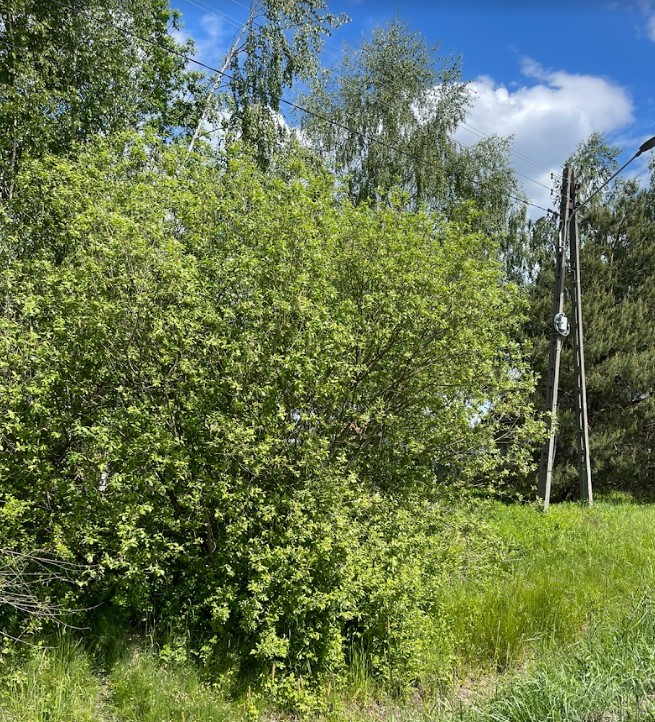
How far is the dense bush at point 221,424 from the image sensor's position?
424cm

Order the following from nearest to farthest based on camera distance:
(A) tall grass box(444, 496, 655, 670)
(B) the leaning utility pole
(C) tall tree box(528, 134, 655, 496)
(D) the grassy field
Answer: (D) the grassy field < (A) tall grass box(444, 496, 655, 670) < (B) the leaning utility pole < (C) tall tree box(528, 134, 655, 496)

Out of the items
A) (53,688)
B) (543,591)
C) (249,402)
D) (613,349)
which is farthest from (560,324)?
(53,688)

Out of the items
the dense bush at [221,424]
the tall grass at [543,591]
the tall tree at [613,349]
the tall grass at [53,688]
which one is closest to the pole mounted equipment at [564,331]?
the tall grass at [543,591]

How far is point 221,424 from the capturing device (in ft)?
13.9

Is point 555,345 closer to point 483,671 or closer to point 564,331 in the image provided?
point 564,331

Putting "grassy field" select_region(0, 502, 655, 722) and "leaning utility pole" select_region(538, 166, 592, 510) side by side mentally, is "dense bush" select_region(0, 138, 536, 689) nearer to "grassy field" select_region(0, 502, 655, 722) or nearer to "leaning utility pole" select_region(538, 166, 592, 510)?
"grassy field" select_region(0, 502, 655, 722)

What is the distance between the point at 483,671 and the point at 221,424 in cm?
308

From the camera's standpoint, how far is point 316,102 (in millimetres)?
17125

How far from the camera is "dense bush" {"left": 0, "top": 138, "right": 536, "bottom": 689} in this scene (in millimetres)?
4242

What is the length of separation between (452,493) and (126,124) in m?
8.07

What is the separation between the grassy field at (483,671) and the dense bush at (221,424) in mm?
256

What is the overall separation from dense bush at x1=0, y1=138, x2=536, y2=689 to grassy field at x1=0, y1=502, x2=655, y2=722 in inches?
10.1

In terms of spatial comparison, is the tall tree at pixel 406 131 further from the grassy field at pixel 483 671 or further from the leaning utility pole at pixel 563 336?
the grassy field at pixel 483 671

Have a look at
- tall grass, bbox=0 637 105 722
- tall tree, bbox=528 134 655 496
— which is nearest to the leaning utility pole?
tall tree, bbox=528 134 655 496
